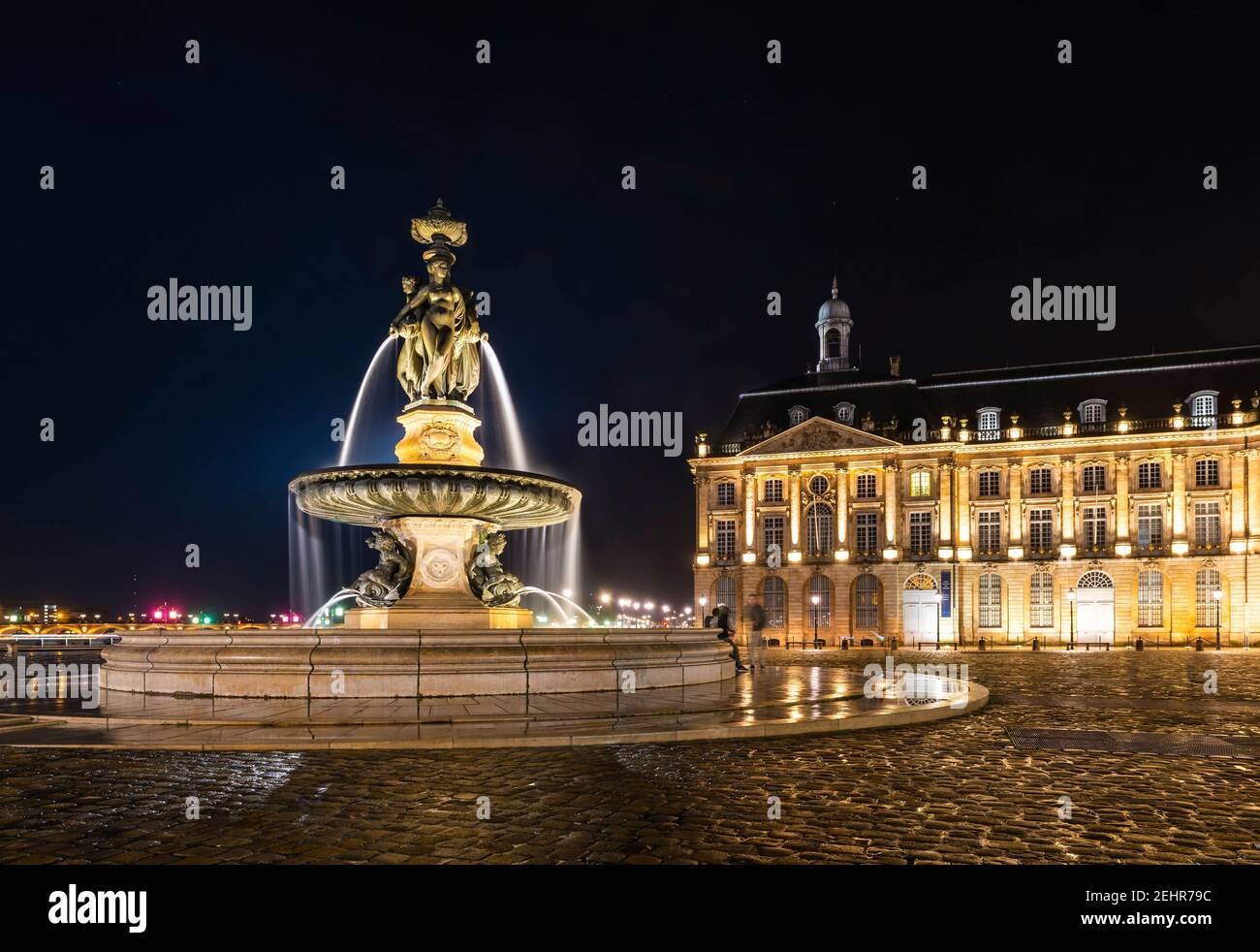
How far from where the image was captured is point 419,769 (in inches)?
316

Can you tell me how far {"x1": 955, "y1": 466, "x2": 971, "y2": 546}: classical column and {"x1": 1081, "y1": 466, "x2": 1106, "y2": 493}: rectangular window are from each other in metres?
7.41

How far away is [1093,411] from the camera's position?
2648 inches

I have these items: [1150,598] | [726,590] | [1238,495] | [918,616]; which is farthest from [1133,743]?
[726,590]

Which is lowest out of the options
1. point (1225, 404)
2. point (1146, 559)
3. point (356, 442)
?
point (1146, 559)

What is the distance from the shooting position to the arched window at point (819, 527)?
70625mm

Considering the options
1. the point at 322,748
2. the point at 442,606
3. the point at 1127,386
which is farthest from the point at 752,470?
the point at 322,748

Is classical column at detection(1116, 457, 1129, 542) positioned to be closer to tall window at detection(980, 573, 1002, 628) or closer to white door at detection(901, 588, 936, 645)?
tall window at detection(980, 573, 1002, 628)

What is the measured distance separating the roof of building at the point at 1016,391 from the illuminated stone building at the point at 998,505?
130 millimetres

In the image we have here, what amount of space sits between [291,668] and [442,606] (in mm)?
3882

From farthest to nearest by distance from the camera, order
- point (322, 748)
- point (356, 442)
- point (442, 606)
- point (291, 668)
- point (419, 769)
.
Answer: point (356, 442), point (442, 606), point (291, 668), point (322, 748), point (419, 769)

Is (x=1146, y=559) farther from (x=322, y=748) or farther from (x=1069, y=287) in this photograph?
(x=322, y=748)

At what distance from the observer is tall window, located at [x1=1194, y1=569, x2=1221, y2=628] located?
2440 inches

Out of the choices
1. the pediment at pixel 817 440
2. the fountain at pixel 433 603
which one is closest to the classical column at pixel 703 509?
the pediment at pixel 817 440

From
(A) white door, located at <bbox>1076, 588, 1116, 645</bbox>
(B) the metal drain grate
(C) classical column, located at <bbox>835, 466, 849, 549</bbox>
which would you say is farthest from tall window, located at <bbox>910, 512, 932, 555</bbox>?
(B) the metal drain grate
